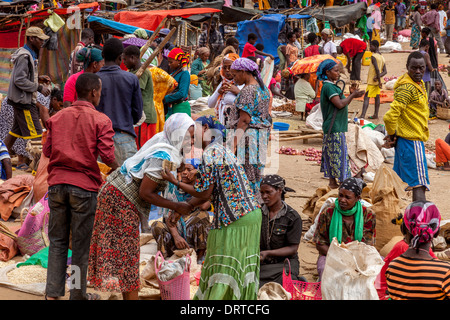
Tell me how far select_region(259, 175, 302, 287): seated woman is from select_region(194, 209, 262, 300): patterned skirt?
3.50 ft

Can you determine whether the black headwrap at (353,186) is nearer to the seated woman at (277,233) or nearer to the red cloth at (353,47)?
the seated woman at (277,233)

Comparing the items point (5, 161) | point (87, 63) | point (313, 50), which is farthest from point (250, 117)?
point (313, 50)

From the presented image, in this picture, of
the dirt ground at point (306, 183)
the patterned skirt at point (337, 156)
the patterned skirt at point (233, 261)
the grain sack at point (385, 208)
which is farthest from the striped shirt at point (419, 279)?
the patterned skirt at point (337, 156)

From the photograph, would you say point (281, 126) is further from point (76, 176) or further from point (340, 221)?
point (76, 176)

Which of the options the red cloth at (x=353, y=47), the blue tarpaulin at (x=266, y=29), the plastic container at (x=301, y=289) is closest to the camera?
the plastic container at (x=301, y=289)

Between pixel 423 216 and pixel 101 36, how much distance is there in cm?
1204

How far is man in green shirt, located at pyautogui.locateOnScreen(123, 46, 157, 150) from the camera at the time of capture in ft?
22.8

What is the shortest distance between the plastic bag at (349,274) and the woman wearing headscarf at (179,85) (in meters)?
4.04

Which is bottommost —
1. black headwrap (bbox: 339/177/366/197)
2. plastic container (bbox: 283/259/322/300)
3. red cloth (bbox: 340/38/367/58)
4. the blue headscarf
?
red cloth (bbox: 340/38/367/58)

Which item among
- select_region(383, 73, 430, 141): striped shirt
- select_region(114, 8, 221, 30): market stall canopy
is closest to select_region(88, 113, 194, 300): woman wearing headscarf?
select_region(383, 73, 430, 141): striped shirt

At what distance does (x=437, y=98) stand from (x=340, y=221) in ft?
28.9

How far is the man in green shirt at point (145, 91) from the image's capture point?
274 inches

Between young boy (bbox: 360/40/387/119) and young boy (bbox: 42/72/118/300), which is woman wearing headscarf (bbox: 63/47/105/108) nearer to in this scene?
young boy (bbox: 42/72/118/300)

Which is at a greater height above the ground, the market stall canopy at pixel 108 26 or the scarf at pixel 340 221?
the market stall canopy at pixel 108 26
